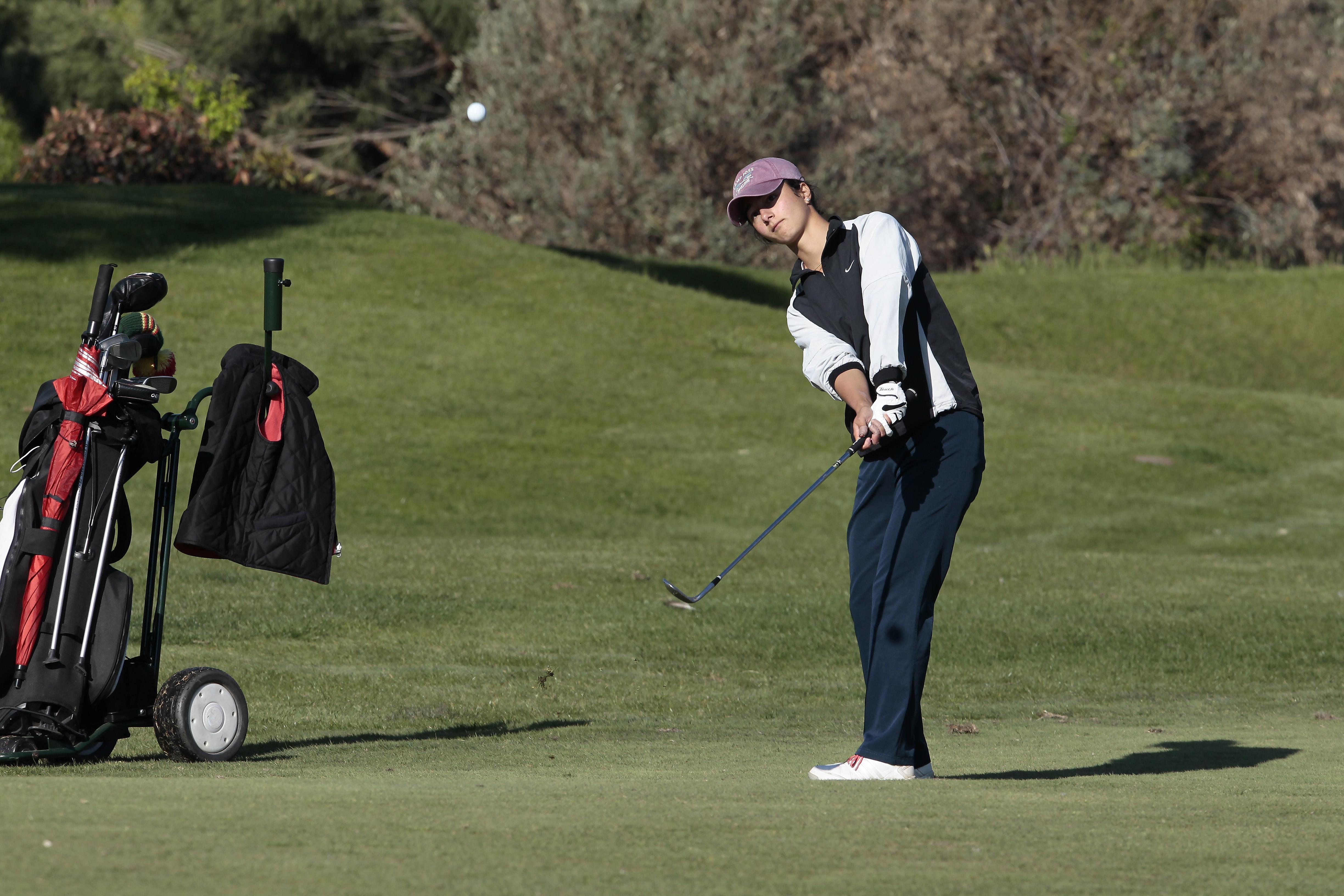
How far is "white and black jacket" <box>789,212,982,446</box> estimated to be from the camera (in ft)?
19.5

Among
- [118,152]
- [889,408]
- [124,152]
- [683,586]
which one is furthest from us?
[124,152]

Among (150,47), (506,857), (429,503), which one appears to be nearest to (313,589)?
(429,503)

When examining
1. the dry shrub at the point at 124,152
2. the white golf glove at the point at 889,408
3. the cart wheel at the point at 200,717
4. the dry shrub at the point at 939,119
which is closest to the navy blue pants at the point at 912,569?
the white golf glove at the point at 889,408

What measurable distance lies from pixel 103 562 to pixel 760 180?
280 centimetres

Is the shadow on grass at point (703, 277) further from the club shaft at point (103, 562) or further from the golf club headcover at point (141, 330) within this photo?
the club shaft at point (103, 562)

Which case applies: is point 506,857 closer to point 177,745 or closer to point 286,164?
point 177,745

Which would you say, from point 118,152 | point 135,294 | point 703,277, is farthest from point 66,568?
point 118,152

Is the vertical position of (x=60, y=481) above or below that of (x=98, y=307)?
below

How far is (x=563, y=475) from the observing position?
2055cm

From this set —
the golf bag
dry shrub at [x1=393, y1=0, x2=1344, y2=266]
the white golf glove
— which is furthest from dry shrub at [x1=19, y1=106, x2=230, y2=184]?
the white golf glove

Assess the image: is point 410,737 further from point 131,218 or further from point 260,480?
point 131,218

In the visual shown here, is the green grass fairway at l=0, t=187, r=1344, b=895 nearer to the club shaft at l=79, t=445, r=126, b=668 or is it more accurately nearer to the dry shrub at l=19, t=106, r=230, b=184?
the club shaft at l=79, t=445, r=126, b=668

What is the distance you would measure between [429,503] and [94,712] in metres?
12.8

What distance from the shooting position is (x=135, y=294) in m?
6.59
